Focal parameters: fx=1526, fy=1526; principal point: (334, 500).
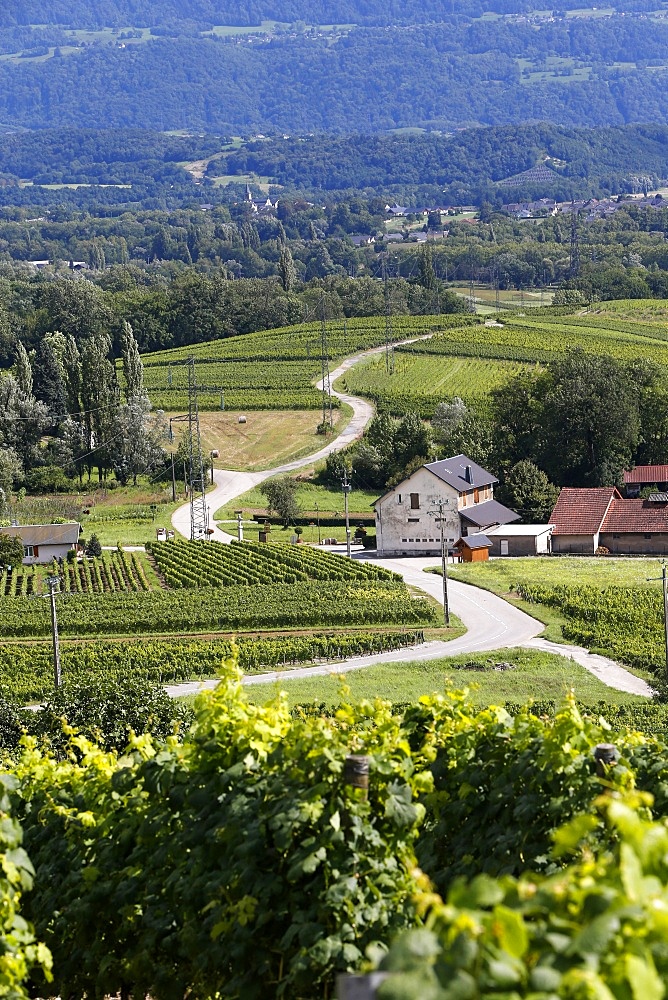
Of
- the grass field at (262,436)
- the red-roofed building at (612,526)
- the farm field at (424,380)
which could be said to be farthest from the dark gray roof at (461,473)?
the farm field at (424,380)

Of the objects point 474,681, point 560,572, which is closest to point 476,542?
point 560,572

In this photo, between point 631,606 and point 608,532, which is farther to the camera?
point 608,532

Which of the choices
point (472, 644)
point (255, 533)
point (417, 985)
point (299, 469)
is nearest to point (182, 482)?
point (299, 469)

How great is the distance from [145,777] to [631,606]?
141 feet

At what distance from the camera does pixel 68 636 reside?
182ft

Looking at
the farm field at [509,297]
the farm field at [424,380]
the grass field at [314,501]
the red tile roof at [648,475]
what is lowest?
the grass field at [314,501]

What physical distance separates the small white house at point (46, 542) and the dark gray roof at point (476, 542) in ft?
60.5

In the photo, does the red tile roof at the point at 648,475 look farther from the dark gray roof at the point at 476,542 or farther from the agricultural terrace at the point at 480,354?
the agricultural terrace at the point at 480,354

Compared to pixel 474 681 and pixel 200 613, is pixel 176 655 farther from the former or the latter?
pixel 474 681

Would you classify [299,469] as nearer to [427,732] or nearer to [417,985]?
[427,732]

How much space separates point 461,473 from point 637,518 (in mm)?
9575

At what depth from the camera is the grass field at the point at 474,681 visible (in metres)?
42.3

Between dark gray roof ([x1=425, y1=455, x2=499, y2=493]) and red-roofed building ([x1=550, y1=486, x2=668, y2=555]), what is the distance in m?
4.55

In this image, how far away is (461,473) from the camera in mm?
77625
